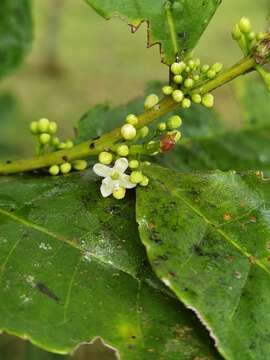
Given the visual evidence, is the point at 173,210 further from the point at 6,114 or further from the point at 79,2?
the point at 79,2

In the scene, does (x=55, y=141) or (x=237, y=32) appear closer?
(x=237, y=32)

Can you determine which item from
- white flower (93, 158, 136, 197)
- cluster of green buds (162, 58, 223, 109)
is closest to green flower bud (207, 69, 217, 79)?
cluster of green buds (162, 58, 223, 109)

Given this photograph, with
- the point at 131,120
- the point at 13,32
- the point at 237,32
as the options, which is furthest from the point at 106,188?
the point at 13,32

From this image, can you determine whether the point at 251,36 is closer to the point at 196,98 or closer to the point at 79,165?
the point at 196,98

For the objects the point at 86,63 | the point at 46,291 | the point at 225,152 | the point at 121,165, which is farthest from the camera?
the point at 86,63

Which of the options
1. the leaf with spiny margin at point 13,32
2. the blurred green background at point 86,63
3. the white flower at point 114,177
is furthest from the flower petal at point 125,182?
the blurred green background at point 86,63

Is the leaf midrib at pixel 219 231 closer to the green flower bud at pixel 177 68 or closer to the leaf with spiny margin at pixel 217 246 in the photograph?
the leaf with spiny margin at pixel 217 246

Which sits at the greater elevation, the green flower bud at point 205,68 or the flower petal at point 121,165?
the green flower bud at point 205,68
